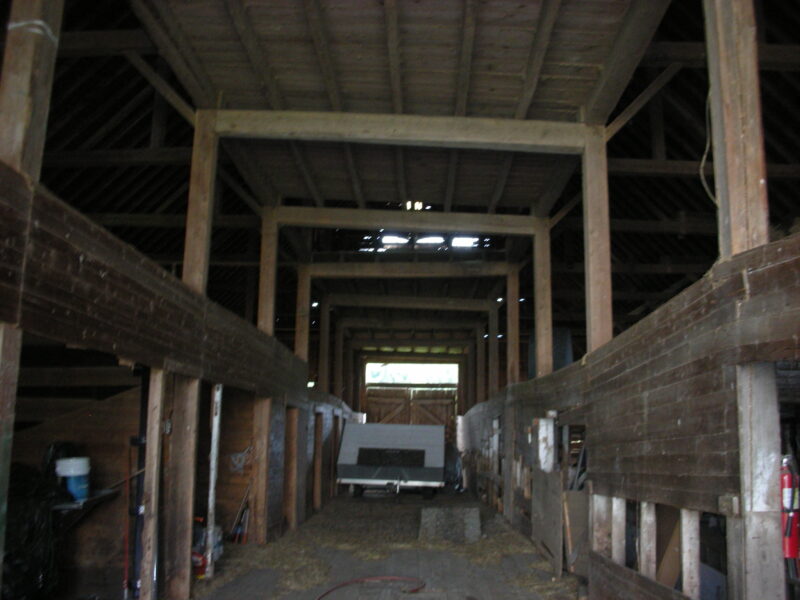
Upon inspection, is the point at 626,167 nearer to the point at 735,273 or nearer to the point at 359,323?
the point at 735,273

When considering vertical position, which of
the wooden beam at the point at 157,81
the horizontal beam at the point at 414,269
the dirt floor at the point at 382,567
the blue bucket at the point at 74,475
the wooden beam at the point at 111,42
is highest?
the wooden beam at the point at 111,42

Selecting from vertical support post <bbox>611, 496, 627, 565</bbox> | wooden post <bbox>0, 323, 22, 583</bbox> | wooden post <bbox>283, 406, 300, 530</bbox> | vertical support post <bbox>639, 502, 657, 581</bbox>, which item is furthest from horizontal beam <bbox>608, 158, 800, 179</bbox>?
wooden post <bbox>0, 323, 22, 583</bbox>

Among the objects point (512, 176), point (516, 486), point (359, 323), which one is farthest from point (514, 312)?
point (359, 323)

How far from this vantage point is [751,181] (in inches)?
201

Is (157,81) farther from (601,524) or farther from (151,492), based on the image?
(601,524)

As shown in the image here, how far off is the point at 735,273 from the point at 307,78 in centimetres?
586

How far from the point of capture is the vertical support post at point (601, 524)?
25.5 ft

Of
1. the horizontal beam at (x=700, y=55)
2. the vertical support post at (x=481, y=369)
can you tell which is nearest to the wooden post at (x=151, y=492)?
the horizontal beam at (x=700, y=55)

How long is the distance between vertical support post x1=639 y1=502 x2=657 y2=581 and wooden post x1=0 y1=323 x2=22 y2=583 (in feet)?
15.7

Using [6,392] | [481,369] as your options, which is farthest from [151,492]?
[481,369]

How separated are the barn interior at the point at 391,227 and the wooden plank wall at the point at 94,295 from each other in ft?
0.09

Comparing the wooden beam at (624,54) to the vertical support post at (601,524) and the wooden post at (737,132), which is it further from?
the vertical support post at (601,524)

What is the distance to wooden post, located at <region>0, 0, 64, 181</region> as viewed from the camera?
16.0 ft

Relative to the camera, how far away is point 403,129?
380 inches
